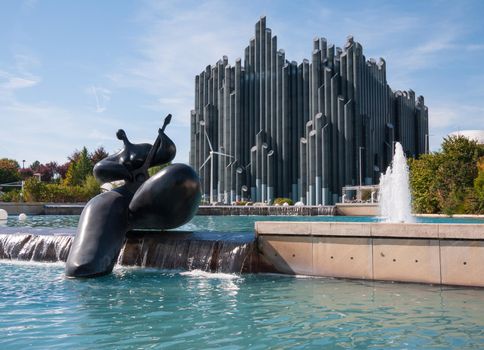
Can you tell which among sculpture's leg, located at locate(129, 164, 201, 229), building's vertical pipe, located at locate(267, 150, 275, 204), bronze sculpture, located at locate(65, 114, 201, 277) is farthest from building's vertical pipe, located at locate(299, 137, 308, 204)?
sculpture's leg, located at locate(129, 164, 201, 229)

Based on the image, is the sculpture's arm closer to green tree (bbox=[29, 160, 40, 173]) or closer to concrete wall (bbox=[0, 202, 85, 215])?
concrete wall (bbox=[0, 202, 85, 215])

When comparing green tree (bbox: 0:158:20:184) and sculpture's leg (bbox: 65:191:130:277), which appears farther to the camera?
green tree (bbox: 0:158:20:184)

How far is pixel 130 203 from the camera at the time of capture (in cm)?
1427

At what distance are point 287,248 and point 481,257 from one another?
14.0 ft

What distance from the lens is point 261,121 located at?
78.6 m

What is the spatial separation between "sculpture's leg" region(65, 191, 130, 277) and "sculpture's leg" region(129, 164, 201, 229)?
488mm

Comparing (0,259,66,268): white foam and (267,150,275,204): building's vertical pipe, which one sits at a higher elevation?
(267,150,275,204): building's vertical pipe

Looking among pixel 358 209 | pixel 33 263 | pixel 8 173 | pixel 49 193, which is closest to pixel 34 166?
pixel 8 173

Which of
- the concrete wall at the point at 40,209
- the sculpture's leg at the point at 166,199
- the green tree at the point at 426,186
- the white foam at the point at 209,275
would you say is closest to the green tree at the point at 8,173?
the concrete wall at the point at 40,209

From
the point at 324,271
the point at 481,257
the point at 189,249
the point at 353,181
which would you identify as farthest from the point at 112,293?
the point at 353,181

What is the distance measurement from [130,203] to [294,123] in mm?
63035

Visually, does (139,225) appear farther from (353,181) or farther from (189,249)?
(353,181)

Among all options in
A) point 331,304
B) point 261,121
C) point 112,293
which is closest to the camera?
point 331,304

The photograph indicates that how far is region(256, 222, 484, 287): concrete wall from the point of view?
10625mm
